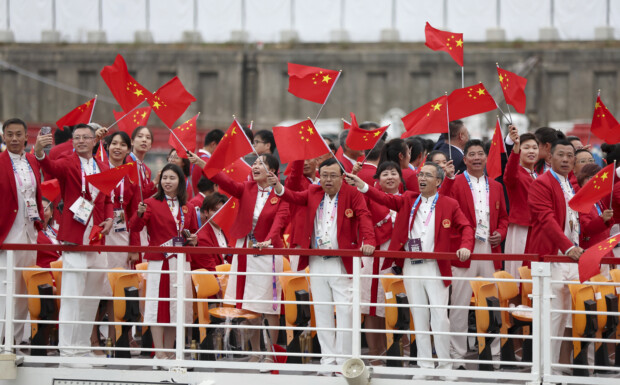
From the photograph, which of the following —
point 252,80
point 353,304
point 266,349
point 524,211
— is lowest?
point 266,349

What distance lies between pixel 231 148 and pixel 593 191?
318cm

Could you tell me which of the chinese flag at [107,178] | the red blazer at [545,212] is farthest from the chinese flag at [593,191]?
the chinese flag at [107,178]

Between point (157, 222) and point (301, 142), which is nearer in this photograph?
point (301, 142)

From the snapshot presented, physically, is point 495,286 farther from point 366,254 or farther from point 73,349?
point 73,349

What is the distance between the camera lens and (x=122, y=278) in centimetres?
866

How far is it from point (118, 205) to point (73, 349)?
6.09 feet

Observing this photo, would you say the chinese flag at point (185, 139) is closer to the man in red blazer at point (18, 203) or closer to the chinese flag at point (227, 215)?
the chinese flag at point (227, 215)

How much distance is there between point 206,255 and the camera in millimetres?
9406

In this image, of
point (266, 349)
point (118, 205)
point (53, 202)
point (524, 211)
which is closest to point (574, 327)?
point (524, 211)

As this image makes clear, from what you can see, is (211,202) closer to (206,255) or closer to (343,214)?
(206,255)

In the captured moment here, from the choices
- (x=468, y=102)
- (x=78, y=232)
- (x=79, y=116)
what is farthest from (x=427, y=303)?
(x=79, y=116)

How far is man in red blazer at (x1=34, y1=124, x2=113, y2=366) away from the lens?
336 inches

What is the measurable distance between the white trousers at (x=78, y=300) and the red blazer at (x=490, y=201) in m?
3.36

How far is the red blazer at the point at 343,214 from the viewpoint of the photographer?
8.40 metres
